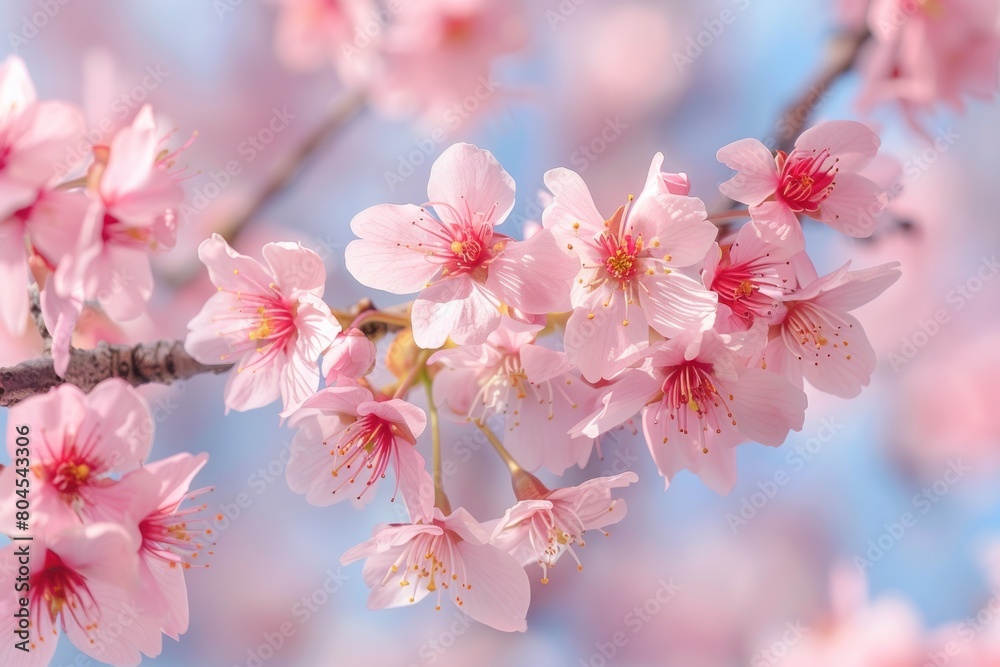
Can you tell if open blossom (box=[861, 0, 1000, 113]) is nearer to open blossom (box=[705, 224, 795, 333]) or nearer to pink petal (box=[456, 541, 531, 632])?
open blossom (box=[705, 224, 795, 333])

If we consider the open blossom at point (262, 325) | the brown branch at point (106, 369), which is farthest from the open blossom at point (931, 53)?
the brown branch at point (106, 369)

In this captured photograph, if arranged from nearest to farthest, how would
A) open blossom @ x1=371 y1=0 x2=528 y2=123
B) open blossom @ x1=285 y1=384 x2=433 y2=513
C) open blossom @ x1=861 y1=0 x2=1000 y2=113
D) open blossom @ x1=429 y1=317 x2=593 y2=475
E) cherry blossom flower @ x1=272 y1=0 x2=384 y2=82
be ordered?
open blossom @ x1=285 y1=384 x2=433 y2=513, open blossom @ x1=429 y1=317 x2=593 y2=475, open blossom @ x1=861 y1=0 x2=1000 y2=113, open blossom @ x1=371 y1=0 x2=528 y2=123, cherry blossom flower @ x1=272 y1=0 x2=384 y2=82

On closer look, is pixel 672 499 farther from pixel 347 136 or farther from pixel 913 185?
pixel 347 136

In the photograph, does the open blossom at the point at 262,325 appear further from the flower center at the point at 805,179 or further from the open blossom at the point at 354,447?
the flower center at the point at 805,179

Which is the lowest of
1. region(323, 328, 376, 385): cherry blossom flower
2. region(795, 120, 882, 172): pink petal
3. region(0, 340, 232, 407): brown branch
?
region(0, 340, 232, 407): brown branch

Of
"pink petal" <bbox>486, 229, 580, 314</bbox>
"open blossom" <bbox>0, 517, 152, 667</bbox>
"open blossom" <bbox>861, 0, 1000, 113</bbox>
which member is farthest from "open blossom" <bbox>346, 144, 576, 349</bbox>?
"open blossom" <bbox>861, 0, 1000, 113</bbox>

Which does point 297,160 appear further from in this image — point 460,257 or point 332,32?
point 460,257
